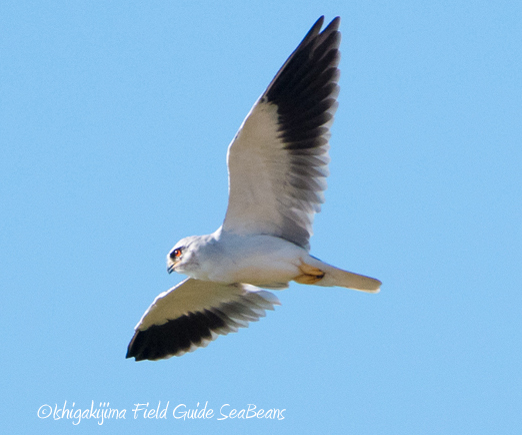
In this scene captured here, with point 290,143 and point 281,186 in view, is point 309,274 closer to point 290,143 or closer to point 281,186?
point 281,186

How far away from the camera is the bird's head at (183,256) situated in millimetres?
9734

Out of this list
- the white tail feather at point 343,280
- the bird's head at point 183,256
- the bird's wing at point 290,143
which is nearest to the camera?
the bird's wing at point 290,143

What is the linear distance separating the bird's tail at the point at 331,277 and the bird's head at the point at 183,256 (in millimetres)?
1226

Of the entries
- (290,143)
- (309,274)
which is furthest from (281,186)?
(309,274)

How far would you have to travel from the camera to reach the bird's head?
9.73 m

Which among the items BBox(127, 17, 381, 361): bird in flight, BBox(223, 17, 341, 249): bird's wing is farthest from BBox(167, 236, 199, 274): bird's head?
BBox(223, 17, 341, 249): bird's wing

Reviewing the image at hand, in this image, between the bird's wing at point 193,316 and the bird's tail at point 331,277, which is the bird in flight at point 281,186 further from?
the bird's wing at point 193,316

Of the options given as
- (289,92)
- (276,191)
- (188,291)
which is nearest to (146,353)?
(188,291)

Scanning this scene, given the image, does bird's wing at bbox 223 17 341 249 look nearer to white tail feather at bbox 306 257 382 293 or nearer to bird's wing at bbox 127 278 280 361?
white tail feather at bbox 306 257 382 293

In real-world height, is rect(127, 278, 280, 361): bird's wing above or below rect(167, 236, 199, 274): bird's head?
above

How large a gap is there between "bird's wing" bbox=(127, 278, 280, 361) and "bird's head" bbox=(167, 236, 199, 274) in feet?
3.99

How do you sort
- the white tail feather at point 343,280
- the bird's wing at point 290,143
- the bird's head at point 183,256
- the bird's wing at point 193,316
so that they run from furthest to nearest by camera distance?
the bird's wing at point 193,316
the bird's head at point 183,256
the white tail feather at point 343,280
the bird's wing at point 290,143

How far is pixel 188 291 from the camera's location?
1144 cm

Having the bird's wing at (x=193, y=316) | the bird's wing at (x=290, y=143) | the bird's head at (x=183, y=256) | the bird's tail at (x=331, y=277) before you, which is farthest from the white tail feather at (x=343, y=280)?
the bird's wing at (x=193, y=316)
